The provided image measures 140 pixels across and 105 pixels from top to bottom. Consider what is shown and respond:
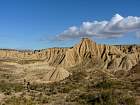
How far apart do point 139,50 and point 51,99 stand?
78.2 metres

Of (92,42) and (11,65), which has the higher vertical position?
(92,42)

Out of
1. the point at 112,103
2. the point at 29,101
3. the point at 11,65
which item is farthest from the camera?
the point at 11,65

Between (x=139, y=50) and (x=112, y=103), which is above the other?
(x=139, y=50)

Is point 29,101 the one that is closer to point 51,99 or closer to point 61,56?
point 51,99

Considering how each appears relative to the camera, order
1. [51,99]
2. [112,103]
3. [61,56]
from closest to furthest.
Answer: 1. [112,103]
2. [51,99]
3. [61,56]

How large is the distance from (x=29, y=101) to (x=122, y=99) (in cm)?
590

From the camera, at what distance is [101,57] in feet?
303

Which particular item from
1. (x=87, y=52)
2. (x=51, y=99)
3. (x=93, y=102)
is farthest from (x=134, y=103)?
(x=87, y=52)

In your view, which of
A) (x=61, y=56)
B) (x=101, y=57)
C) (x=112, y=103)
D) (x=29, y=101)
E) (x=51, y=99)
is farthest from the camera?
(x=61, y=56)

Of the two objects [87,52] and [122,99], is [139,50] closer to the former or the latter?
[87,52]

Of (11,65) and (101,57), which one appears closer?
(11,65)

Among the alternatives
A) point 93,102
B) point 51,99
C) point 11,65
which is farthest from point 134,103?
point 11,65

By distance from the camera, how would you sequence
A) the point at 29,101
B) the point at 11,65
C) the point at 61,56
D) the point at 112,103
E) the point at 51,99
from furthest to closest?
the point at 61,56
the point at 11,65
the point at 51,99
the point at 29,101
the point at 112,103

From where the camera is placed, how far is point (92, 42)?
100312 mm
